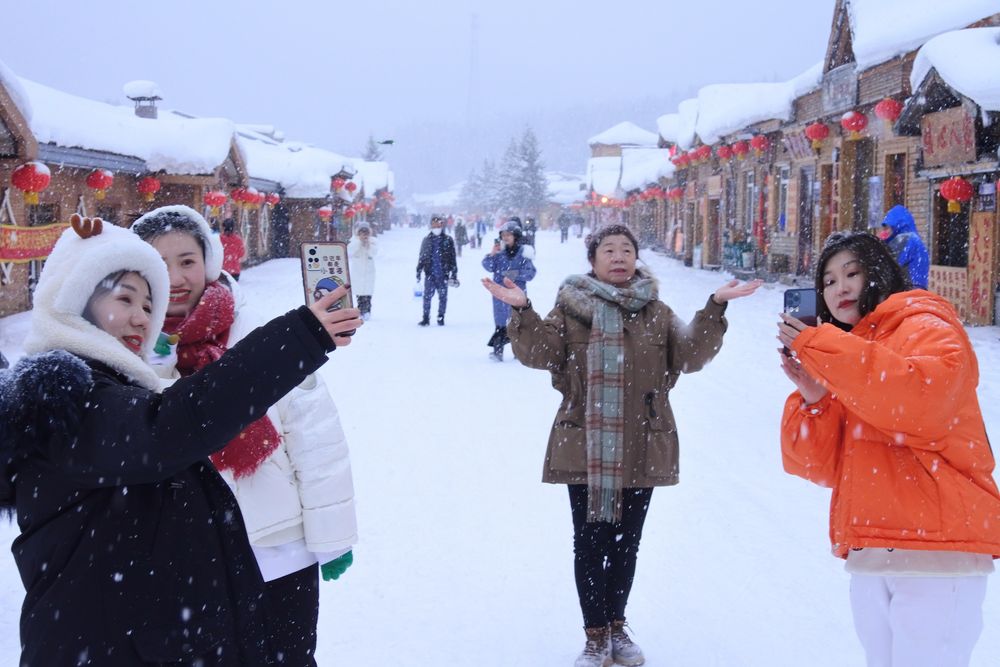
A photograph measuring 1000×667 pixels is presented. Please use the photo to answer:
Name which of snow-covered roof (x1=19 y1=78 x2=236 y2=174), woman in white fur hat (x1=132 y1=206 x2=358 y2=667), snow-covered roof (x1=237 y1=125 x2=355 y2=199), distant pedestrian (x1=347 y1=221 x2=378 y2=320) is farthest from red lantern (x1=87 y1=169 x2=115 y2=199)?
woman in white fur hat (x1=132 y1=206 x2=358 y2=667)

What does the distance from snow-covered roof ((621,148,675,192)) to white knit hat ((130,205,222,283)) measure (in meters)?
32.5

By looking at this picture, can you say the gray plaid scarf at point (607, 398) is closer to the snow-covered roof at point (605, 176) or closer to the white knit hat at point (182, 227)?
the white knit hat at point (182, 227)

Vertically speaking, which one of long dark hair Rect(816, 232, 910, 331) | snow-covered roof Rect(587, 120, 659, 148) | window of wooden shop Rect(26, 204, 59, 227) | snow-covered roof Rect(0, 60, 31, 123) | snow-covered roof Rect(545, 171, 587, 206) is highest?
snow-covered roof Rect(587, 120, 659, 148)

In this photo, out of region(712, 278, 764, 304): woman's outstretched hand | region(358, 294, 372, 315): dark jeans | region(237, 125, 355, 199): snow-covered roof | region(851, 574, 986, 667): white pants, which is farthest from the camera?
region(237, 125, 355, 199): snow-covered roof

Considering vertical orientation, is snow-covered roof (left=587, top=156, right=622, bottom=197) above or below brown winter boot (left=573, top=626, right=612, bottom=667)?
above

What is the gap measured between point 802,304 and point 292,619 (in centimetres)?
168

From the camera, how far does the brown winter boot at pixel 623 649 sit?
139 inches

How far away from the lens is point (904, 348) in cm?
232

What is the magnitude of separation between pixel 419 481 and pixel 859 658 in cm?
309

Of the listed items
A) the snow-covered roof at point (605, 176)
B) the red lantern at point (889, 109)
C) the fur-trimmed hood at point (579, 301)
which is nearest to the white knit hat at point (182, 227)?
the fur-trimmed hood at point (579, 301)

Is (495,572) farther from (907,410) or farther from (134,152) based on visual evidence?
(134,152)

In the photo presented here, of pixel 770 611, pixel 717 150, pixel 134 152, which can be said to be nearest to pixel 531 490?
pixel 770 611

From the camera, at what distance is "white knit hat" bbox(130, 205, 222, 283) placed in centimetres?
257

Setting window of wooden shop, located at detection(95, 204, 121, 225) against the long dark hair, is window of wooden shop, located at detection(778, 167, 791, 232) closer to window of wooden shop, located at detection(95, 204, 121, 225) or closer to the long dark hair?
window of wooden shop, located at detection(95, 204, 121, 225)
